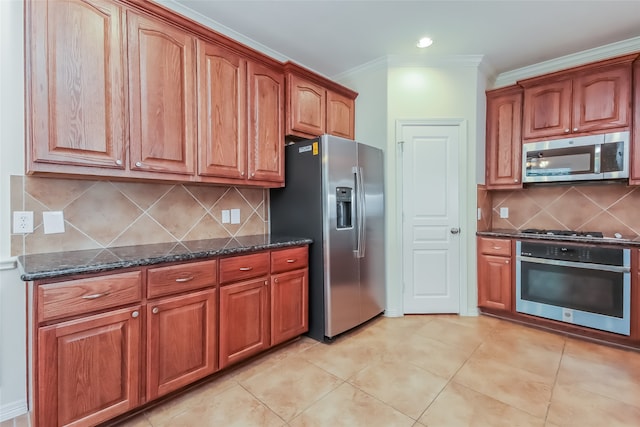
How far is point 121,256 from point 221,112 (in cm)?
121

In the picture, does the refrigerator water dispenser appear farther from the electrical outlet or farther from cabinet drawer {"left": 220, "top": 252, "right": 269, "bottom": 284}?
the electrical outlet

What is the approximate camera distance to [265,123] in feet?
8.32

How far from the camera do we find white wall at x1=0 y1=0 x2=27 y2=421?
164cm

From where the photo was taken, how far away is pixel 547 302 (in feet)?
9.12

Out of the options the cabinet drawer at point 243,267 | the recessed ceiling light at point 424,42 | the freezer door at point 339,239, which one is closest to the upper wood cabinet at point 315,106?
the freezer door at point 339,239

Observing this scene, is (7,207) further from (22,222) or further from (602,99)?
(602,99)

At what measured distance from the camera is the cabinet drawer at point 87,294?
1349 millimetres

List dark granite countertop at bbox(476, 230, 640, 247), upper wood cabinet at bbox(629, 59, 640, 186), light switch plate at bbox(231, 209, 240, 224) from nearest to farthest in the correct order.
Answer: dark granite countertop at bbox(476, 230, 640, 247) < upper wood cabinet at bbox(629, 59, 640, 186) < light switch plate at bbox(231, 209, 240, 224)

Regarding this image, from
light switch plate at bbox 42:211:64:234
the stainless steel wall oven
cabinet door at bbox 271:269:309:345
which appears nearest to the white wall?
light switch plate at bbox 42:211:64:234

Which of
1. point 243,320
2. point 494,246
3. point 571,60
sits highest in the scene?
point 571,60

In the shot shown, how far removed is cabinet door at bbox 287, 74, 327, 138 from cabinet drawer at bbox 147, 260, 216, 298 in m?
1.48

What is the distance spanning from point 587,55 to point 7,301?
4.96 m

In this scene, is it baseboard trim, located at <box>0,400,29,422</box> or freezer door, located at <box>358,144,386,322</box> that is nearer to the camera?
baseboard trim, located at <box>0,400,29,422</box>

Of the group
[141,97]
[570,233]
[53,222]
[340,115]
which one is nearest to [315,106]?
[340,115]
